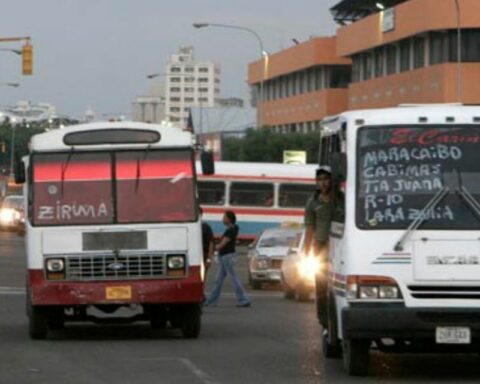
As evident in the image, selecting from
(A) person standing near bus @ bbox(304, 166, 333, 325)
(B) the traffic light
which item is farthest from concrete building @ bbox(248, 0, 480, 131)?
(A) person standing near bus @ bbox(304, 166, 333, 325)

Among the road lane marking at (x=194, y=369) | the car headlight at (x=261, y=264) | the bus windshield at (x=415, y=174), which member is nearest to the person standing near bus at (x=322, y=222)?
the bus windshield at (x=415, y=174)

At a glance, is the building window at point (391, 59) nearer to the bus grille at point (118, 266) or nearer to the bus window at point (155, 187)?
the bus window at point (155, 187)

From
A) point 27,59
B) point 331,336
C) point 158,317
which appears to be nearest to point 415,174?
point 331,336

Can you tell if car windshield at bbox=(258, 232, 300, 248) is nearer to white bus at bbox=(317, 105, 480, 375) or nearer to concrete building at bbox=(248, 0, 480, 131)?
white bus at bbox=(317, 105, 480, 375)

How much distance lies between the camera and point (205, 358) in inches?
723

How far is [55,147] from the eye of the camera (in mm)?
20953

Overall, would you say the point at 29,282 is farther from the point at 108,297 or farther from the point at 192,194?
the point at 192,194

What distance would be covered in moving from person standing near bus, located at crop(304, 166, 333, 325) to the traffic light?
30.8 m

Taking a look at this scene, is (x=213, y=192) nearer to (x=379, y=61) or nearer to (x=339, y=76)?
(x=379, y=61)

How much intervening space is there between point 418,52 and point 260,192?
89.9 feet

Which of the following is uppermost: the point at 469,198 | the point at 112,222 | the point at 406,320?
the point at 469,198

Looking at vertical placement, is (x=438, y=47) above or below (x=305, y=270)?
above

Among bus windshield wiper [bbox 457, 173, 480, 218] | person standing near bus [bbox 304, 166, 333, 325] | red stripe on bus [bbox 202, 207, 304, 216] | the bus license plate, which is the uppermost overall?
bus windshield wiper [bbox 457, 173, 480, 218]

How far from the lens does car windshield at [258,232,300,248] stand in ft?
118
